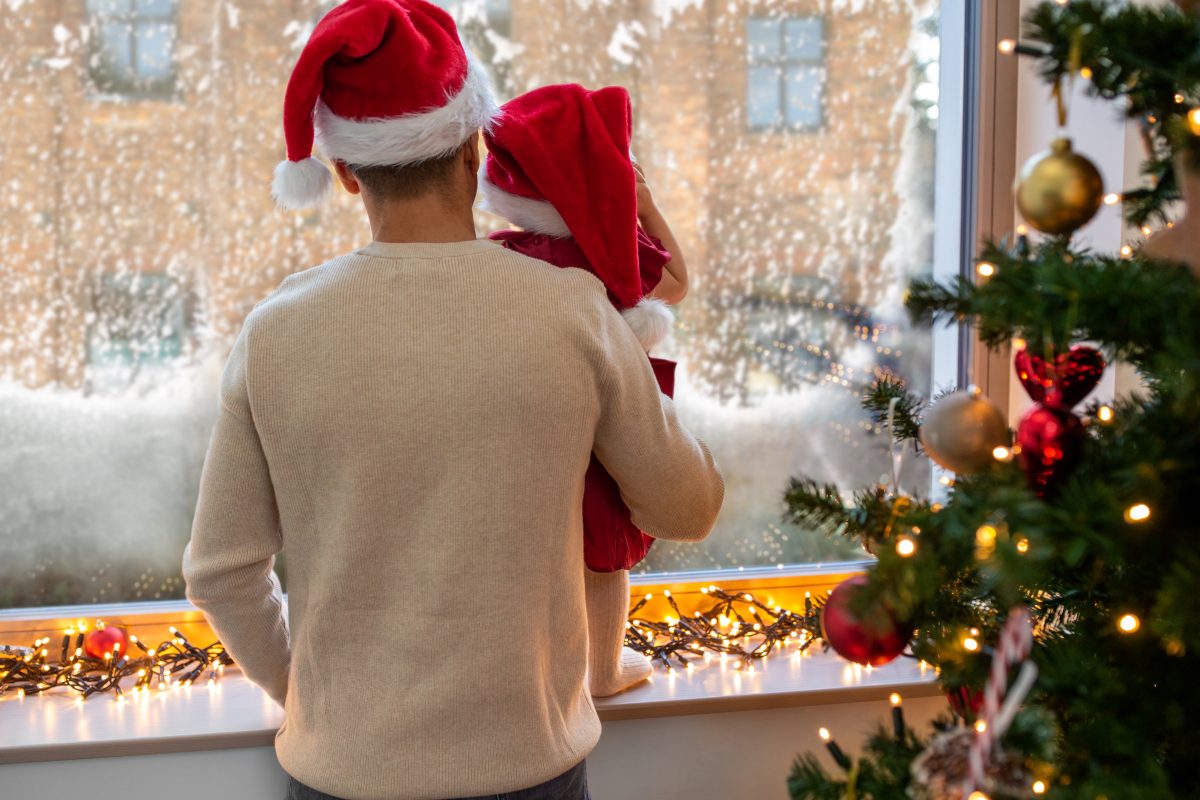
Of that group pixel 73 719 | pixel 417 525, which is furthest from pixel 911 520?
pixel 73 719

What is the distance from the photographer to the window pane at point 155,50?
1.70 metres

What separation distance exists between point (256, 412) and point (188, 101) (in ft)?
2.89

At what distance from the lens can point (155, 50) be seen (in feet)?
5.60

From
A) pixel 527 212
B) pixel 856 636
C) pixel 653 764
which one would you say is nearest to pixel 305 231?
pixel 527 212

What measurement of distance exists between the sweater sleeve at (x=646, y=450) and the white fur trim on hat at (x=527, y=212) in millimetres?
170

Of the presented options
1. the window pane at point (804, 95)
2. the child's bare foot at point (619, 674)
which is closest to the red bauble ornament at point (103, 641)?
the child's bare foot at point (619, 674)

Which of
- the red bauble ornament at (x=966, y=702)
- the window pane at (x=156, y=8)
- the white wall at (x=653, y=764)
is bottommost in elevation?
the white wall at (x=653, y=764)

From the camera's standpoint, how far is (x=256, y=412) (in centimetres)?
107

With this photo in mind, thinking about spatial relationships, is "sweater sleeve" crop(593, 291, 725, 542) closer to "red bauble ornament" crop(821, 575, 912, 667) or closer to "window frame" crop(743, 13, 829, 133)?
"red bauble ornament" crop(821, 575, 912, 667)

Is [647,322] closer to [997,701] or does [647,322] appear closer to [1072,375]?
[1072,375]

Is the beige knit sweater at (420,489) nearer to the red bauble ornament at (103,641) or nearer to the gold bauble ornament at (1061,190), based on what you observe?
the gold bauble ornament at (1061,190)

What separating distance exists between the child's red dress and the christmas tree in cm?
28

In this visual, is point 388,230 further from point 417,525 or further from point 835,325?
point 835,325

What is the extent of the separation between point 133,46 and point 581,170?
2.93ft
